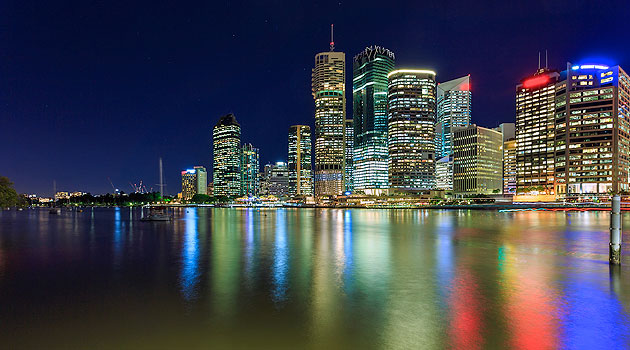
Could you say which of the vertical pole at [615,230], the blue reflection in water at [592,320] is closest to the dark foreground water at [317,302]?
the blue reflection in water at [592,320]

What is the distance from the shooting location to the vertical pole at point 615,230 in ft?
64.5

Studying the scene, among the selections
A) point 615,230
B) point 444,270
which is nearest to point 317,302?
point 444,270

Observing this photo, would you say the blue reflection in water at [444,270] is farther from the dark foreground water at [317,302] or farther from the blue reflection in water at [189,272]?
the blue reflection in water at [189,272]

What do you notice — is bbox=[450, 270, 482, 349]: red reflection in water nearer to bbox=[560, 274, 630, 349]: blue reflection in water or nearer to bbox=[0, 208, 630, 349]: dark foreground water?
bbox=[0, 208, 630, 349]: dark foreground water

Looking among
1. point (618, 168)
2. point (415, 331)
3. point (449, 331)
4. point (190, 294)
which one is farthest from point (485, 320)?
point (618, 168)

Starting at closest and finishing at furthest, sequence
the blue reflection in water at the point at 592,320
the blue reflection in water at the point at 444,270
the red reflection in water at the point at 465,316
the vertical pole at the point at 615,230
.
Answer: the red reflection in water at the point at 465,316, the blue reflection in water at the point at 592,320, the blue reflection in water at the point at 444,270, the vertical pole at the point at 615,230

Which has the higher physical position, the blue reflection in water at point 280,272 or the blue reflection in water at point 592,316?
the blue reflection in water at point 592,316

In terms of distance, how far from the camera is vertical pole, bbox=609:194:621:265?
64.5 ft

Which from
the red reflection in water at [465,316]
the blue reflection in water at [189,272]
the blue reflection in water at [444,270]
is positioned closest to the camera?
the red reflection in water at [465,316]

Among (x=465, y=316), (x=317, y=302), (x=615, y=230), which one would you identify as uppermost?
(x=615, y=230)

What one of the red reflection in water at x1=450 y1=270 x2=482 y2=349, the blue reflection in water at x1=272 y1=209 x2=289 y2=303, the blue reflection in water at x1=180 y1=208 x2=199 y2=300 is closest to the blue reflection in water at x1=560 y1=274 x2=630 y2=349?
the red reflection in water at x1=450 y1=270 x2=482 y2=349

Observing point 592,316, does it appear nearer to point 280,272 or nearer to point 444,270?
point 444,270

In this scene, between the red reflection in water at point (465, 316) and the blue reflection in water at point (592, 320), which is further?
the blue reflection in water at point (592, 320)

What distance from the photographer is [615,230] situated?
2047cm
